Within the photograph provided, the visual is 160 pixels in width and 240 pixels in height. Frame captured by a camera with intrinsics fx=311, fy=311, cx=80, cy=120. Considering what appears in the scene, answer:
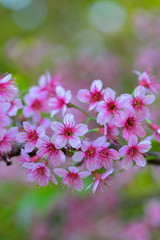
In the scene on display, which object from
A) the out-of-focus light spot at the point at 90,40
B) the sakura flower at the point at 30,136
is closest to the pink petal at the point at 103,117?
the sakura flower at the point at 30,136

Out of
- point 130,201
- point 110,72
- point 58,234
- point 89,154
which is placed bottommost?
point 58,234

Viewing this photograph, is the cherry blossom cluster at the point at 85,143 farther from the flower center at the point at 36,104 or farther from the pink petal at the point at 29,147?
the flower center at the point at 36,104

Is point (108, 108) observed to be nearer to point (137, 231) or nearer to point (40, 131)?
point (40, 131)

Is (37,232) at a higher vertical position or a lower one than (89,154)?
lower

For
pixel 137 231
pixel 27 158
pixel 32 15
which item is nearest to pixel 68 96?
pixel 27 158

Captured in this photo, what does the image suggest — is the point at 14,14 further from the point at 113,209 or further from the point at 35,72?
the point at 113,209

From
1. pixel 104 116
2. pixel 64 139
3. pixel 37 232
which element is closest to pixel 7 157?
pixel 64 139
